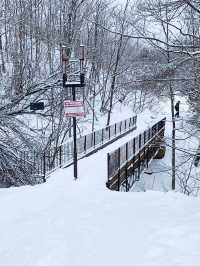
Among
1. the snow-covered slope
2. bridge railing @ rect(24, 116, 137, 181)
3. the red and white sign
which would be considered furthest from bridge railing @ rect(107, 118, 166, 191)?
bridge railing @ rect(24, 116, 137, 181)

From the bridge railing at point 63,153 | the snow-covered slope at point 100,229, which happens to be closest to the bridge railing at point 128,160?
the snow-covered slope at point 100,229

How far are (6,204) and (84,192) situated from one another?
2701mm

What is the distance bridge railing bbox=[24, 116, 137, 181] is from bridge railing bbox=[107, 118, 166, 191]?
8.11 feet

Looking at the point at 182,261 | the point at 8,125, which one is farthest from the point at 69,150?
the point at 182,261

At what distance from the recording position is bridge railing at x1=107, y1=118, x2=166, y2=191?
45.9ft

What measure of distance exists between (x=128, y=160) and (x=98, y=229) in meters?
10.6

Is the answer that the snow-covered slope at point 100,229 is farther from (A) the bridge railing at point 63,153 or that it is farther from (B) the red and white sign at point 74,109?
(A) the bridge railing at point 63,153

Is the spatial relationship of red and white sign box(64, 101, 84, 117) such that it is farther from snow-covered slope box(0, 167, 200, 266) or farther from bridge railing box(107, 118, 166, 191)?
snow-covered slope box(0, 167, 200, 266)

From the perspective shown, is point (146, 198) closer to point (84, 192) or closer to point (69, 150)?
point (84, 192)

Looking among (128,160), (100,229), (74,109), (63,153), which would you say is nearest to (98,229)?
(100,229)

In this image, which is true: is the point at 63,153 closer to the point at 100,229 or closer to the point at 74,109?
the point at 74,109

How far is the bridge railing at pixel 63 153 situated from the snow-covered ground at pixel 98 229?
159 inches

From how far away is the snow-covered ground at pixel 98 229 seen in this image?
5688mm

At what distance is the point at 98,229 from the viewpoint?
7141 mm
